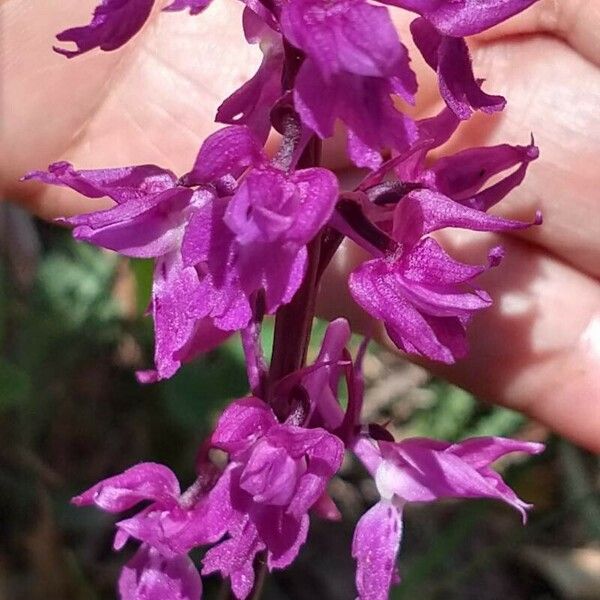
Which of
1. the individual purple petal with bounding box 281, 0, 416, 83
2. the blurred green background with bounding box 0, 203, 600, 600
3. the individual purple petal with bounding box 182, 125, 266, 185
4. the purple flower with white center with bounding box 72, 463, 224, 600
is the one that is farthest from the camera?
the blurred green background with bounding box 0, 203, 600, 600

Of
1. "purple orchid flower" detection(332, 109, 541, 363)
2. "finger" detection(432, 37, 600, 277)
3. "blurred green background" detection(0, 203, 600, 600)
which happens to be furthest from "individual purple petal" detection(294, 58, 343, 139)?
"blurred green background" detection(0, 203, 600, 600)

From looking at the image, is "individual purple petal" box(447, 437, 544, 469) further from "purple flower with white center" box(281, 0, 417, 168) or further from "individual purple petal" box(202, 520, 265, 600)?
"purple flower with white center" box(281, 0, 417, 168)

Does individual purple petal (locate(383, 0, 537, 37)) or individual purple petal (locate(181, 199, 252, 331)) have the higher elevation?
individual purple petal (locate(383, 0, 537, 37))

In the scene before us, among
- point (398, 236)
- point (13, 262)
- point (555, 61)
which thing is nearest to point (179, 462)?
point (13, 262)

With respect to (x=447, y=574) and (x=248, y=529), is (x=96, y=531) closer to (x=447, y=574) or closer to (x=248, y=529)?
(x=447, y=574)

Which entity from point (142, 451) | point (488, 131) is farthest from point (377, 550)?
point (142, 451)

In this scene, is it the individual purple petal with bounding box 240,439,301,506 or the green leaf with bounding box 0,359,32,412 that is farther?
the green leaf with bounding box 0,359,32,412

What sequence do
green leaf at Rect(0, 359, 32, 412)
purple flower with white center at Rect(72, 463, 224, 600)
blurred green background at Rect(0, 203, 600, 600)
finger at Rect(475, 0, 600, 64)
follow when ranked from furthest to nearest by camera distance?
blurred green background at Rect(0, 203, 600, 600), green leaf at Rect(0, 359, 32, 412), finger at Rect(475, 0, 600, 64), purple flower with white center at Rect(72, 463, 224, 600)
